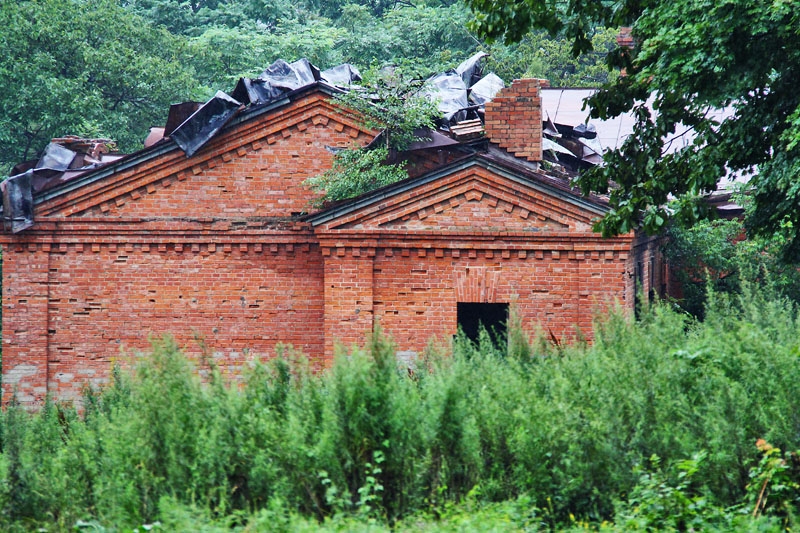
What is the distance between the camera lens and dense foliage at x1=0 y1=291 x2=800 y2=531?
7.37 m

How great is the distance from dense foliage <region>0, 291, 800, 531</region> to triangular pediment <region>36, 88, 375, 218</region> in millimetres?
5940

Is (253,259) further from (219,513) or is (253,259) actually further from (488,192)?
(219,513)

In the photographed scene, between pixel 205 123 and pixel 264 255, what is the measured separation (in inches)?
81.1

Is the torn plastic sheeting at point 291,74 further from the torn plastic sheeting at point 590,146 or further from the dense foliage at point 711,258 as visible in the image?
the dense foliage at point 711,258

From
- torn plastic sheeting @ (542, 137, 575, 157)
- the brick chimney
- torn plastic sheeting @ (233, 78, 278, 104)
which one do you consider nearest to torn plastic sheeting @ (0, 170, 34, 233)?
torn plastic sheeting @ (233, 78, 278, 104)

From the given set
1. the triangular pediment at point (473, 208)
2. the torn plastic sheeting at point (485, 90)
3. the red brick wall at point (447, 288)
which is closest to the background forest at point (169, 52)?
the torn plastic sheeting at point (485, 90)

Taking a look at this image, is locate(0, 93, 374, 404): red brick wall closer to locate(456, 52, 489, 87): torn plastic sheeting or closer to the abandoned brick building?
the abandoned brick building

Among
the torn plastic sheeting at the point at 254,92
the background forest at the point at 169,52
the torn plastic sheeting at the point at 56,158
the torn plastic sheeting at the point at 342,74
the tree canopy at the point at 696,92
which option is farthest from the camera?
the background forest at the point at 169,52

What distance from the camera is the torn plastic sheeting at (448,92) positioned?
48.0 ft

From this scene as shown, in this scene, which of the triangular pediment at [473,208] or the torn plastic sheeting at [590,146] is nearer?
the triangular pediment at [473,208]

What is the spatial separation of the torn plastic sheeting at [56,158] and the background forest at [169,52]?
1246cm

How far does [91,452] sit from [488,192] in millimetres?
6754

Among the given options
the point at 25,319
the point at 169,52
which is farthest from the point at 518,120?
the point at 169,52

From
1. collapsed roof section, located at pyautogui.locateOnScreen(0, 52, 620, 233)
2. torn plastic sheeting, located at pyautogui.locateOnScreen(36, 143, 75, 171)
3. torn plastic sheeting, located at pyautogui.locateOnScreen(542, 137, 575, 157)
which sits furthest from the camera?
torn plastic sheeting, located at pyautogui.locateOnScreen(542, 137, 575, 157)
